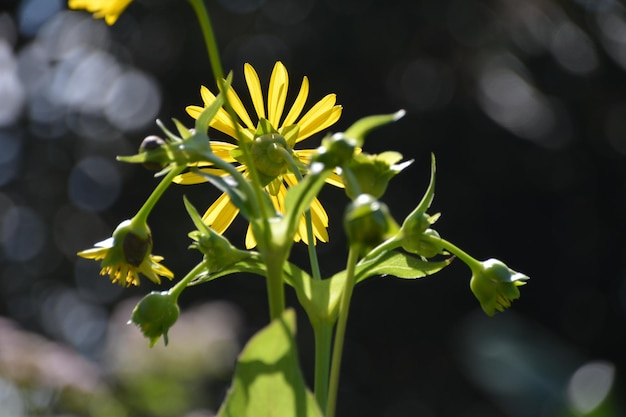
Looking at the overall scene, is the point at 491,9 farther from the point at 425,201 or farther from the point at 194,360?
the point at 425,201

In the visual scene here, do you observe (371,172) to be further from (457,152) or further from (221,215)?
(457,152)

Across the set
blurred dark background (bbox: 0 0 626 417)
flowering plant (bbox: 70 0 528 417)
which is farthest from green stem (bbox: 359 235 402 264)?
blurred dark background (bbox: 0 0 626 417)

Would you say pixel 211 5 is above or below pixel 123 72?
above

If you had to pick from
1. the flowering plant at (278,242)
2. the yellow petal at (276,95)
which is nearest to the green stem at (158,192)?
the flowering plant at (278,242)

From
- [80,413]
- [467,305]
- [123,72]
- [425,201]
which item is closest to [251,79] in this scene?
[425,201]

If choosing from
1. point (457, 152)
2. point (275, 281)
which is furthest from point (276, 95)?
point (457, 152)
